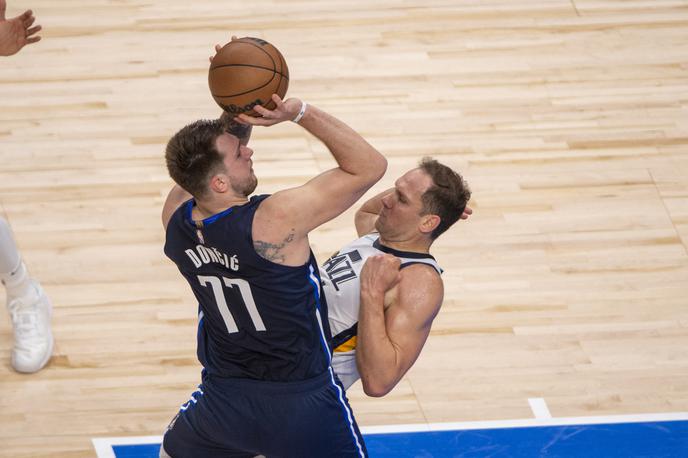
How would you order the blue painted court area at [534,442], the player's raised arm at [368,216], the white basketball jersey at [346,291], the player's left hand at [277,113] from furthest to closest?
1. the blue painted court area at [534,442]
2. the player's raised arm at [368,216]
3. the white basketball jersey at [346,291]
4. the player's left hand at [277,113]

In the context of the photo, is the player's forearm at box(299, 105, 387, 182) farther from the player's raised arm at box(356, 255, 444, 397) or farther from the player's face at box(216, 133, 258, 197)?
the player's raised arm at box(356, 255, 444, 397)

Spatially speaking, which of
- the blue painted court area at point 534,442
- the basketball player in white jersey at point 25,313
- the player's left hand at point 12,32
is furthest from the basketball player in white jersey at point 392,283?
the basketball player in white jersey at point 25,313

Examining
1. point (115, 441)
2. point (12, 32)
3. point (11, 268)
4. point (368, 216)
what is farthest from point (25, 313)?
point (368, 216)

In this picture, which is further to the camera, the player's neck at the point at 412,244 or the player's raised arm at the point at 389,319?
the player's neck at the point at 412,244

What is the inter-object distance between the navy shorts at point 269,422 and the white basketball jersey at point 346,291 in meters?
0.26

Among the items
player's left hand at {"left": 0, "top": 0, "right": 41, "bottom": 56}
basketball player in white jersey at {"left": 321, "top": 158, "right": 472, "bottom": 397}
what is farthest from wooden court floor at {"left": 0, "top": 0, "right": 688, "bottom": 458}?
player's left hand at {"left": 0, "top": 0, "right": 41, "bottom": 56}

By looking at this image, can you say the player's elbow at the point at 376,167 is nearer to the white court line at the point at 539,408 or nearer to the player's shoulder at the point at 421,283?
the player's shoulder at the point at 421,283

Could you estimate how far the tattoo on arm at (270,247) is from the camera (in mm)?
3711

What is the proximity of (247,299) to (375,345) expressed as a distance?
525 mm

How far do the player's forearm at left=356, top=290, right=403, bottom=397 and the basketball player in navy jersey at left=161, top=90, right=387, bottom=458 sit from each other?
142mm

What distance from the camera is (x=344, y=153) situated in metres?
3.68

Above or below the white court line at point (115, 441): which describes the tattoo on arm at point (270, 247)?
above

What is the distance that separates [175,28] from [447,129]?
8.25 ft

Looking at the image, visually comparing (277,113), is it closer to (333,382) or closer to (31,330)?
(333,382)
